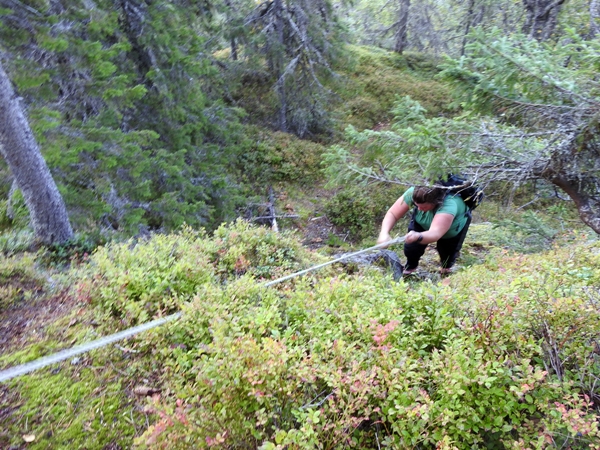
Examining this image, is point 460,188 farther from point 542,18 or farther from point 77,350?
A: point 542,18

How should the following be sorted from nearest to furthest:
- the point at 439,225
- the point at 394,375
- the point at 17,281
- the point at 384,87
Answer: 1. the point at 394,375
2. the point at 17,281
3. the point at 439,225
4. the point at 384,87

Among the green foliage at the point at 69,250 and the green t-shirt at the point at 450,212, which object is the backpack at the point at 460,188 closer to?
the green t-shirt at the point at 450,212

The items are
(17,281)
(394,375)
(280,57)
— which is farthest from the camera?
(280,57)

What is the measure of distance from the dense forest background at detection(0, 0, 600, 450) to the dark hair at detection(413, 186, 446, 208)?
24 centimetres

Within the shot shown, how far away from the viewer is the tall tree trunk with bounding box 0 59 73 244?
15.7ft

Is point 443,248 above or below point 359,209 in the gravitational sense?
above

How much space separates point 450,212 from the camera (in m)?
4.61

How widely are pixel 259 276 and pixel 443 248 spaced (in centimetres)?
316

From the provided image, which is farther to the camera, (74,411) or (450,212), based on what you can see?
(450,212)

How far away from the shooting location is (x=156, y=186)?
311 inches

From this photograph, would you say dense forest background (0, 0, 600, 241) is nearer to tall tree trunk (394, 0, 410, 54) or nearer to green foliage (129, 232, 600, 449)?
green foliage (129, 232, 600, 449)

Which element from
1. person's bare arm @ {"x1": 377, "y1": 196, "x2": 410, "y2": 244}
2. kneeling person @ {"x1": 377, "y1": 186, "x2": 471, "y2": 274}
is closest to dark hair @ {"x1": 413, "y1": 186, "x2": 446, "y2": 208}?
kneeling person @ {"x1": 377, "y1": 186, "x2": 471, "y2": 274}

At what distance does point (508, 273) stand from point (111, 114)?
680cm

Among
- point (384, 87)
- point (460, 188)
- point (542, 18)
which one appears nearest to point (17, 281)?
point (460, 188)
